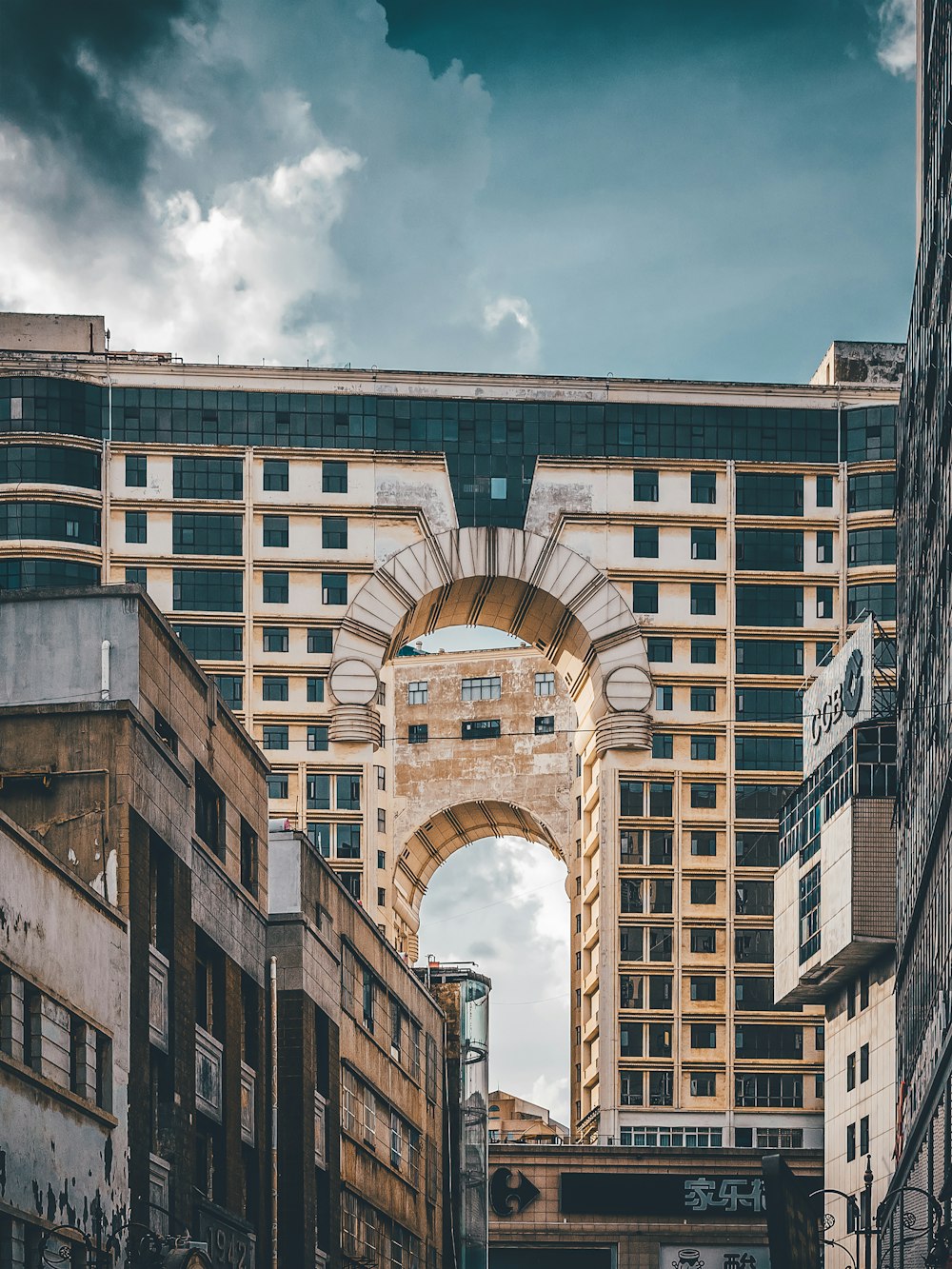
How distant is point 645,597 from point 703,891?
17.5 meters

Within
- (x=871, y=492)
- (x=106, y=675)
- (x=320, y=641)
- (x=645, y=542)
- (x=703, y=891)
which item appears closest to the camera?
(x=106, y=675)

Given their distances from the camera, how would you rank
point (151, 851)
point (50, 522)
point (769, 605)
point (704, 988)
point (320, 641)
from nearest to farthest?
point (151, 851)
point (50, 522)
point (704, 988)
point (320, 641)
point (769, 605)

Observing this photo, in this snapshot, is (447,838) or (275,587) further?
(447,838)

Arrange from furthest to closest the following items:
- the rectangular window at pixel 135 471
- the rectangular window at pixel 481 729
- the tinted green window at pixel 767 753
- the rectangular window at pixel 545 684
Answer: the rectangular window at pixel 545 684 → the rectangular window at pixel 481 729 → the tinted green window at pixel 767 753 → the rectangular window at pixel 135 471

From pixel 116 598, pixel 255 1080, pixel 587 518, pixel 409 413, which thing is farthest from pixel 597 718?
pixel 116 598

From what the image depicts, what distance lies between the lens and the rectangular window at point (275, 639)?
458 ft

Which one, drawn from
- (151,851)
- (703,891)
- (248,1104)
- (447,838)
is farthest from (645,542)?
(151,851)

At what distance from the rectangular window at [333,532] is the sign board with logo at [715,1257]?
44374 millimetres

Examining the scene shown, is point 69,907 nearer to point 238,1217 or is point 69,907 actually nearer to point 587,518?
point 238,1217

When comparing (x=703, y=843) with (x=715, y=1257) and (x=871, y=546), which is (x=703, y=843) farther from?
(x=715, y=1257)

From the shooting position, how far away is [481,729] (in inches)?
Result: 6703

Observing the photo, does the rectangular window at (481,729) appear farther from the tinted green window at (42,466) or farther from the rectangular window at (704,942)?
the tinted green window at (42,466)

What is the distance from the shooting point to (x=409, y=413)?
14400 cm

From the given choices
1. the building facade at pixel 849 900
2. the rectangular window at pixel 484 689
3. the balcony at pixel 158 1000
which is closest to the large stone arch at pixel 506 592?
the building facade at pixel 849 900
